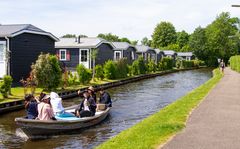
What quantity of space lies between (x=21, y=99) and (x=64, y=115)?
6.45 meters

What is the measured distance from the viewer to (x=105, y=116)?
21562 mm

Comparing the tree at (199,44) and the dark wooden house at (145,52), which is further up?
the tree at (199,44)

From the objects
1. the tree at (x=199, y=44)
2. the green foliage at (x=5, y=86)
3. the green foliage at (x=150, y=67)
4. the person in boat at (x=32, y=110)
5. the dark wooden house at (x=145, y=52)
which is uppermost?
the tree at (x=199, y=44)

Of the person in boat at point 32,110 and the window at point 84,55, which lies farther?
the window at point 84,55

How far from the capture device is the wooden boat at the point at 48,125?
16031 mm

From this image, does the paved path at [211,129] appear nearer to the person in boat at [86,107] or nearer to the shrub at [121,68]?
the person in boat at [86,107]

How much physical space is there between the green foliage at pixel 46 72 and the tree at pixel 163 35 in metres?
121

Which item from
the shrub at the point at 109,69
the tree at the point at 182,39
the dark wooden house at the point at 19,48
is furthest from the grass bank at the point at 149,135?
the tree at the point at 182,39

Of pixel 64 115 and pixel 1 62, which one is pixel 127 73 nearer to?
pixel 1 62

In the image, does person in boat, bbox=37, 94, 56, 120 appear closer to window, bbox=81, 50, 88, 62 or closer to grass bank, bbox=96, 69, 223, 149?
grass bank, bbox=96, 69, 223, 149

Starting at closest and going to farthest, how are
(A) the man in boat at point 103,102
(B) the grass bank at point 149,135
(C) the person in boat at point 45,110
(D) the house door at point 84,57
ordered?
(B) the grass bank at point 149,135, (C) the person in boat at point 45,110, (A) the man in boat at point 103,102, (D) the house door at point 84,57

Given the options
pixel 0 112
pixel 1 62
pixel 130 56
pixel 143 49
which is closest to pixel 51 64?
pixel 1 62

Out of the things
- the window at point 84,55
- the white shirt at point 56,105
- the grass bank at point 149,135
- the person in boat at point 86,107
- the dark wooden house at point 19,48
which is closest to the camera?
the grass bank at point 149,135

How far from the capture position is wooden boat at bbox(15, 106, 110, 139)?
16.0 metres
